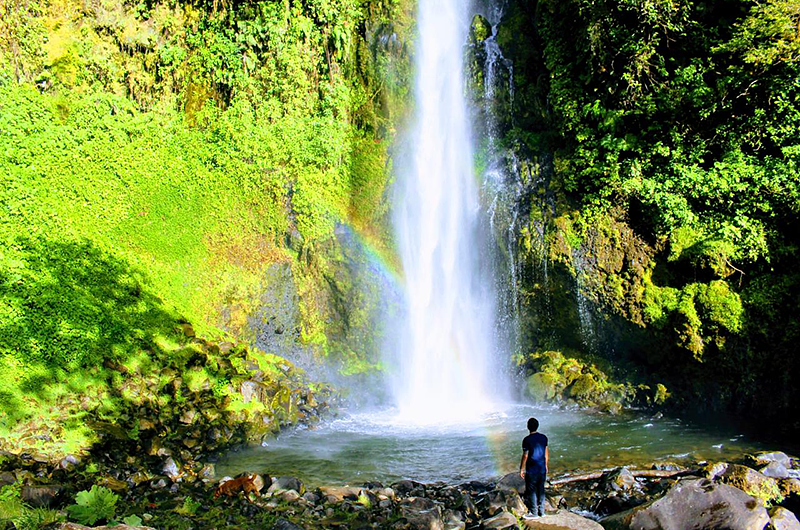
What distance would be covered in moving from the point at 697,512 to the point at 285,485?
5086 millimetres

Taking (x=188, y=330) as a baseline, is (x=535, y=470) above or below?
below

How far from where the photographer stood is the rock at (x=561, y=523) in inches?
215

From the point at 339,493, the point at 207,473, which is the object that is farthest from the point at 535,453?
the point at 207,473

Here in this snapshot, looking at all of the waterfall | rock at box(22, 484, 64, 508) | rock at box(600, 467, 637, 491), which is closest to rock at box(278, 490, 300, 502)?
rock at box(22, 484, 64, 508)

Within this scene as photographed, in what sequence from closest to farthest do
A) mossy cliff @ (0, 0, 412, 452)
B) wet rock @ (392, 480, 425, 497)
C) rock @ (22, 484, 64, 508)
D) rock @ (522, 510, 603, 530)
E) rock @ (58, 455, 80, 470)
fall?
rock @ (522, 510, 603, 530), rock @ (22, 484, 64, 508), wet rock @ (392, 480, 425, 497), rock @ (58, 455, 80, 470), mossy cliff @ (0, 0, 412, 452)

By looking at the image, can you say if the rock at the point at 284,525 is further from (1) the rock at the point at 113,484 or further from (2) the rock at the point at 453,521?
(1) the rock at the point at 113,484

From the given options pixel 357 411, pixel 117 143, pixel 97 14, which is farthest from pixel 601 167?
pixel 97 14

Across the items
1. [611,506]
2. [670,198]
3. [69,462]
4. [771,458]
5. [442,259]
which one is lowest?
[611,506]

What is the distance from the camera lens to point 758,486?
254 inches

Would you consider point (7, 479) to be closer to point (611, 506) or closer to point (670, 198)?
point (611, 506)

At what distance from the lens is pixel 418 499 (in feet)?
21.4

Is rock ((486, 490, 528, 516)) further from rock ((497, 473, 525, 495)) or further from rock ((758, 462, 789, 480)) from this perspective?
rock ((758, 462, 789, 480))

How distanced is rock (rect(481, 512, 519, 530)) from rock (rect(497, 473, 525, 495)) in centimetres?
93

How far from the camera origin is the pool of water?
8070mm
